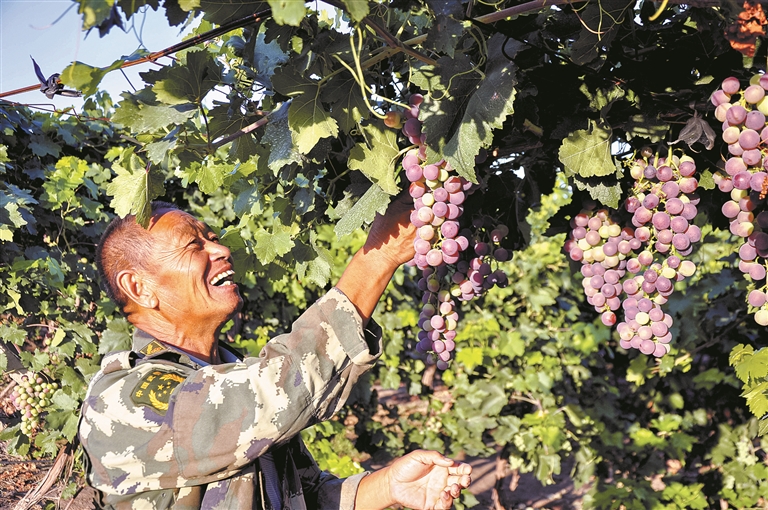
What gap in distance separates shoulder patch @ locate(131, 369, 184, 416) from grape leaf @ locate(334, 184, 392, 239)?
520mm

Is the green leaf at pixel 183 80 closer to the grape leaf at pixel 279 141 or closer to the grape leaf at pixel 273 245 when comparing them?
the grape leaf at pixel 279 141

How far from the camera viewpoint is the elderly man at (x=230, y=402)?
1.43 metres

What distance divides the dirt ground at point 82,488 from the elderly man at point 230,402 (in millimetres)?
3263

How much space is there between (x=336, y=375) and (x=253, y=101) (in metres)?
0.70

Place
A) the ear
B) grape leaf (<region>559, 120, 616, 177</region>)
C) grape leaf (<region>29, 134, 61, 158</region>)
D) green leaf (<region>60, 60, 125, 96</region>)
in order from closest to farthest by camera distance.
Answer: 1. green leaf (<region>60, 60, 125, 96</region>)
2. grape leaf (<region>559, 120, 616, 177</region>)
3. the ear
4. grape leaf (<region>29, 134, 61, 158</region>)

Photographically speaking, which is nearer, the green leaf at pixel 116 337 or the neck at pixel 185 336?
the neck at pixel 185 336

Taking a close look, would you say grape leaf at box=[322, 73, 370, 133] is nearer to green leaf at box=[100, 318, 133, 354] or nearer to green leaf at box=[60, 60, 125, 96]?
green leaf at box=[60, 60, 125, 96]

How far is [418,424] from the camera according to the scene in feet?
18.5

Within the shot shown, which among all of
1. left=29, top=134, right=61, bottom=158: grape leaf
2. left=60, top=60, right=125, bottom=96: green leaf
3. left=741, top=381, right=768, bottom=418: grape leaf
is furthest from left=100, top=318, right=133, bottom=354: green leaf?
left=741, top=381, right=768, bottom=418: grape leaf

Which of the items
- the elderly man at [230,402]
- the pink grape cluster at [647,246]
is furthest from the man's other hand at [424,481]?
the pink grape cluster at [647,246]

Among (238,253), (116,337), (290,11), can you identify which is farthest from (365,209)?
(116,337)

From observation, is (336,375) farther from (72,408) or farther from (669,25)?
(72,408)

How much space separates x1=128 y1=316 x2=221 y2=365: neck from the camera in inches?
77.4

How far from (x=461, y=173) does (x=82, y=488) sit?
176 inches
